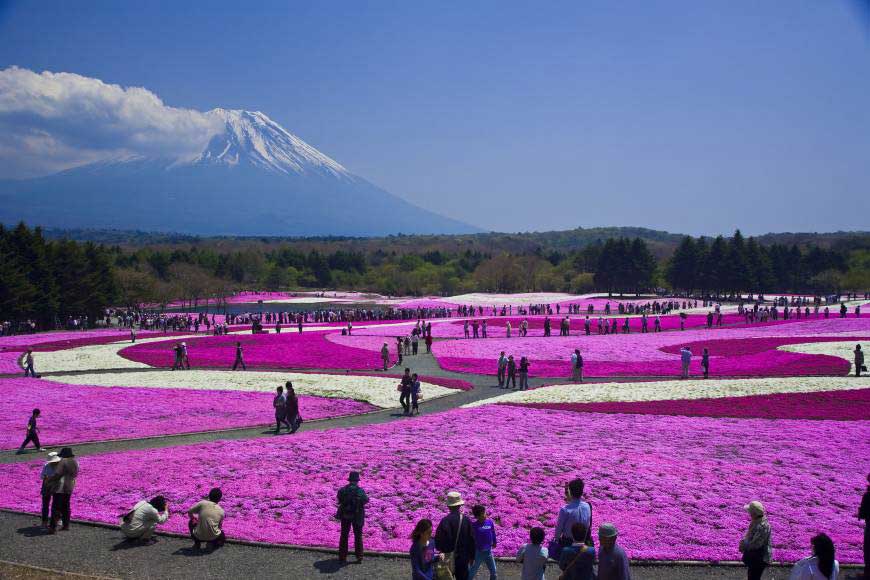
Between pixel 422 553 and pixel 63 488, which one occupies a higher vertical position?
pixel 422 553

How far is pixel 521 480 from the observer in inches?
723

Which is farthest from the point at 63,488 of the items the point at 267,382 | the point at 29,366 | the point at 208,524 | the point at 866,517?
the point at 29,366

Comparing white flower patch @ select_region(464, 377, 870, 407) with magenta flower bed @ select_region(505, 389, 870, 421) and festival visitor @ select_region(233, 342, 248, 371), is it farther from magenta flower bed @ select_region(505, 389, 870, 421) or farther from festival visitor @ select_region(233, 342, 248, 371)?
festival visitor @ select_region(233, 342, 248, 371)

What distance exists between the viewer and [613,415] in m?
28.8

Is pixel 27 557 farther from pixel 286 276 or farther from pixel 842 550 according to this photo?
pixel 286 276

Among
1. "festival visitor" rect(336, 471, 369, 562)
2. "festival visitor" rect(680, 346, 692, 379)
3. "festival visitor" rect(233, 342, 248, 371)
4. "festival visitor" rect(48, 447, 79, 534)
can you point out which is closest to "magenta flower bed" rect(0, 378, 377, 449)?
"festival visitor" rect(233, 342, 248, 371)

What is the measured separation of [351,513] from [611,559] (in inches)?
222

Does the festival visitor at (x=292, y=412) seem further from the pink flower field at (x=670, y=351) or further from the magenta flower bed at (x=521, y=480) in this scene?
the pink flower field at (x=670, y=351)

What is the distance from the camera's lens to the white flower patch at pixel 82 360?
4600 centimetres

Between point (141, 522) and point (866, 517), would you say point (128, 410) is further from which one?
point (866, 517)

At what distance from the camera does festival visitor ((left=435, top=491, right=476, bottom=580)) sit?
1138 centimetres

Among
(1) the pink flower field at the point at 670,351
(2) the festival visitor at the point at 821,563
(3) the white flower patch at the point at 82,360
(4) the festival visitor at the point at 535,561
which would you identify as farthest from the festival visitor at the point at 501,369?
→ (2) the festival visitor at the point at 821,563

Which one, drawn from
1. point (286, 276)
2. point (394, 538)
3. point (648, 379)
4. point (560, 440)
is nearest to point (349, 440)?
point (560, 440)

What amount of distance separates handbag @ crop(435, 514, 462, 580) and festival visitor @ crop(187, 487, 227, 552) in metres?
5.61
